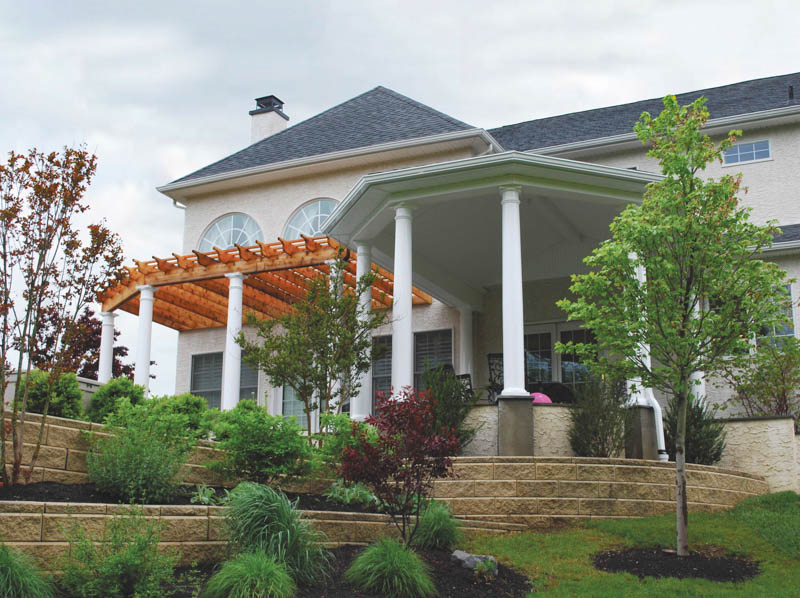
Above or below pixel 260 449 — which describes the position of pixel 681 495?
below

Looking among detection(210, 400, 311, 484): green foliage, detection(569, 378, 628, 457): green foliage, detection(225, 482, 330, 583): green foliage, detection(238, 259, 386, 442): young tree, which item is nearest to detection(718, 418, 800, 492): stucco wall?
detection(569, 378, 628, 457): green foliage

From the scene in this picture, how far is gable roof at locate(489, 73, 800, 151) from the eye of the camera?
17062mm

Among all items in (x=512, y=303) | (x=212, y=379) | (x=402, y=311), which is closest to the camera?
(x=512, y=303)

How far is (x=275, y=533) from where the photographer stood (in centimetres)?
629

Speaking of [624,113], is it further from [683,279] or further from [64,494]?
[64,494]

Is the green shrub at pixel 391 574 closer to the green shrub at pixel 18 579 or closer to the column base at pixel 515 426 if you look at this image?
the green shrub at pixel 18 579

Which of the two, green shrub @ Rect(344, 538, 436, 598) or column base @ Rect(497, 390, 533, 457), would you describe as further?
column base @ Rect(497, 390, 533, 457)

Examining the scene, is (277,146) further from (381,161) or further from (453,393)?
(453,393)

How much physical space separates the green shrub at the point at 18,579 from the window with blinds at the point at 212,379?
1436 cm

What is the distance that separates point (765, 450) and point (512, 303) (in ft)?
13.6

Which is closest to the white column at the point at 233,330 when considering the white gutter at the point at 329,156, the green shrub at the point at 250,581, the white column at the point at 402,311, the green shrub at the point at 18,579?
the white gutter at the point at 329,156

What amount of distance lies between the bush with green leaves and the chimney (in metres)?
16.2

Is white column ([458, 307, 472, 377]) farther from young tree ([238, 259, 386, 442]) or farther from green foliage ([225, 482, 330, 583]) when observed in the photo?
green foliage ([225, 482, 330, 583])

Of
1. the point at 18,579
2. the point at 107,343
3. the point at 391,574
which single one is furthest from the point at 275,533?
the point at 107,343
